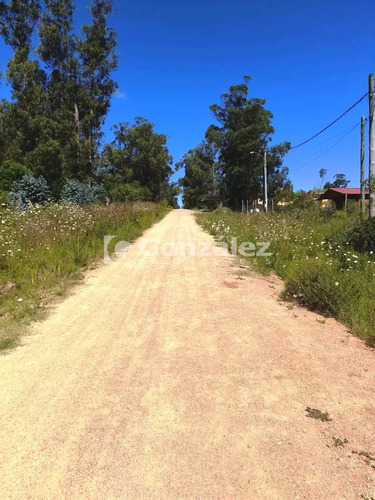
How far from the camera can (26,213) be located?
383 inches

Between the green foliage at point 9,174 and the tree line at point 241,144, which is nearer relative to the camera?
the green foliage at point 9,174

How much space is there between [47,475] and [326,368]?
2.68 meters

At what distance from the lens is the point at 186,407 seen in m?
2.74

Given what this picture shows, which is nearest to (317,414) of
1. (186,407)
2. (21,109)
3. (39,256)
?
(186,407)

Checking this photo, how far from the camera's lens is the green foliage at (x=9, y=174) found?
740 inches

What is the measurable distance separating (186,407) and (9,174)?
2026 centimetres

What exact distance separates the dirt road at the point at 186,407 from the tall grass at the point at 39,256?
0.68 m

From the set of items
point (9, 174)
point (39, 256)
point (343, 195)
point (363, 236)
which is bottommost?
point (39, 256)

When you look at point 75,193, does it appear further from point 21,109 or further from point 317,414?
point 317,414

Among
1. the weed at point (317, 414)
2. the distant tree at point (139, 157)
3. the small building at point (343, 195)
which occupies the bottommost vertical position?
the weed at point (317, 414)

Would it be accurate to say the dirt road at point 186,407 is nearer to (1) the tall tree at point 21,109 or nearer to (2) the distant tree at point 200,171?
(1) the tall tree at point 21,109

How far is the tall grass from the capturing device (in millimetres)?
4918

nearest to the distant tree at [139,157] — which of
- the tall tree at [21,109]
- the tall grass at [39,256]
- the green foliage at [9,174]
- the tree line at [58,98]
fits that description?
the tree line at [58,98]

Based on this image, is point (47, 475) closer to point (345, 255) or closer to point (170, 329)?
point (170, 329)
